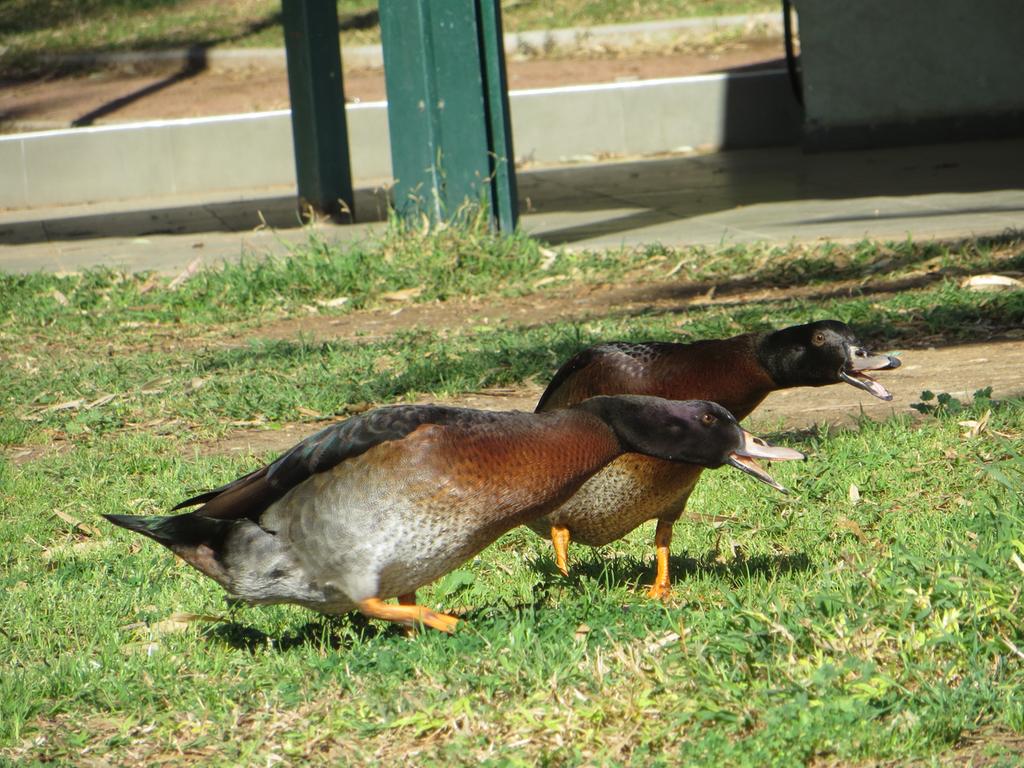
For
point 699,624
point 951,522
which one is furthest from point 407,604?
point 951,522

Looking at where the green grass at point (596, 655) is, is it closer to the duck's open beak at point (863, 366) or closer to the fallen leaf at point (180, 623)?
the fallen leaf at point (180, 623)

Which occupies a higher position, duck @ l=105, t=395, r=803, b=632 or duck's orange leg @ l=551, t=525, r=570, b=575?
duck @ l=105, t=395, r=803, b=632

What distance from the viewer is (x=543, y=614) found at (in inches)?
156

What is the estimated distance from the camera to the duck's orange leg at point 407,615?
12.2 ft

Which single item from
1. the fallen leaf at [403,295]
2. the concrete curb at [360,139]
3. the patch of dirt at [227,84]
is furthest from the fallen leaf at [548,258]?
the patch of dirt at [227,84]

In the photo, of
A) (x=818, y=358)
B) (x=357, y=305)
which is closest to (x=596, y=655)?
(x=818, y=358)

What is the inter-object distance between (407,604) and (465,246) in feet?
19.3

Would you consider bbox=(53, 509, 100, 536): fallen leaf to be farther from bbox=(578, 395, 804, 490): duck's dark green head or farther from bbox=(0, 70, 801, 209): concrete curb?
bbox=(0, 70, 801, 209): concrete curb

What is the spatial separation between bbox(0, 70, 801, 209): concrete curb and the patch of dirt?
2.19 meters

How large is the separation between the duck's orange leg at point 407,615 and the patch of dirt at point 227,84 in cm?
1526

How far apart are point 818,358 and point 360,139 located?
12975 mm

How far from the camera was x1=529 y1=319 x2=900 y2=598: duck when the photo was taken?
4.18 meters

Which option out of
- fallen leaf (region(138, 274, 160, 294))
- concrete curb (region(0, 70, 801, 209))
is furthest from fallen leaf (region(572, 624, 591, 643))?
concrete curb (region(0, 70, 801, 209))

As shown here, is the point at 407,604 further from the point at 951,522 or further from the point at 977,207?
the point at 977,207
